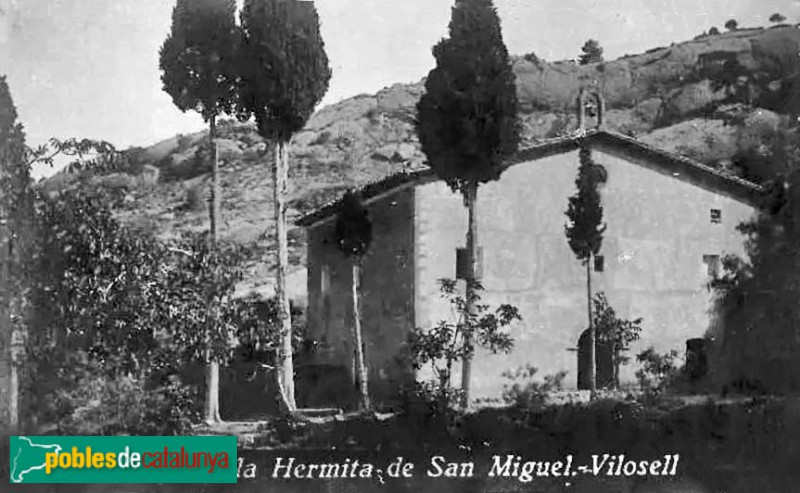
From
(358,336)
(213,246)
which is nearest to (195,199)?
(213,246)

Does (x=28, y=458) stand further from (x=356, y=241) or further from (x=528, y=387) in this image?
(x=528, y=387)

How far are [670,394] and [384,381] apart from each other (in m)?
4.84

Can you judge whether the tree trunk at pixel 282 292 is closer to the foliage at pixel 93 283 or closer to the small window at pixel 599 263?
the foliage at pixel 93 283

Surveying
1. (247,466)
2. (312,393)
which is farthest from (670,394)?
(247,466)

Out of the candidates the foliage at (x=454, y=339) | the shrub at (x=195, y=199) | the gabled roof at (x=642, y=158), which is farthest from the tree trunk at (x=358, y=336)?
the shrub at (x=195, y=199)

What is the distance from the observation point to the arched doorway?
15.9m

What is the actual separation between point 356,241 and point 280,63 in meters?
3.12

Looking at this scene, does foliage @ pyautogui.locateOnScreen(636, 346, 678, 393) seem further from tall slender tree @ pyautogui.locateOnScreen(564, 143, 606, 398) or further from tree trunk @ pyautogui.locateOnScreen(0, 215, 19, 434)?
tree trunk @ pyautogui.locateOnScreen(0, 215, 19, 434)

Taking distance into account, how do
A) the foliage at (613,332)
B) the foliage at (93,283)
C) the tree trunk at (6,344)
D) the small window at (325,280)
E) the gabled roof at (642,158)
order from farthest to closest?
the small window at (325,280) → the gabled roof at (642,158) → the foliage at (613,332) → the foliage at (93,283) → the tree trunk at (6,344)

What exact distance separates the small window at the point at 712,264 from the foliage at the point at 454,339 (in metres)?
4.51

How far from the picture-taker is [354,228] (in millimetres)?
15086

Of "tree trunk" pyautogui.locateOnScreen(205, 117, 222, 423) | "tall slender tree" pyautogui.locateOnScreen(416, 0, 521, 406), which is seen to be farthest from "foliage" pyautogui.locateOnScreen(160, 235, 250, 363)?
"tall slender tree" pyautogui.locateOnScreen(416, 0, 521, 406)

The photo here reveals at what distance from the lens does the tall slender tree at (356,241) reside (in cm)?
1498

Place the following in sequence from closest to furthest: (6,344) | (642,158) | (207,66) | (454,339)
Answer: (6,344) → (454,339) → (207,66) → (642,158)
